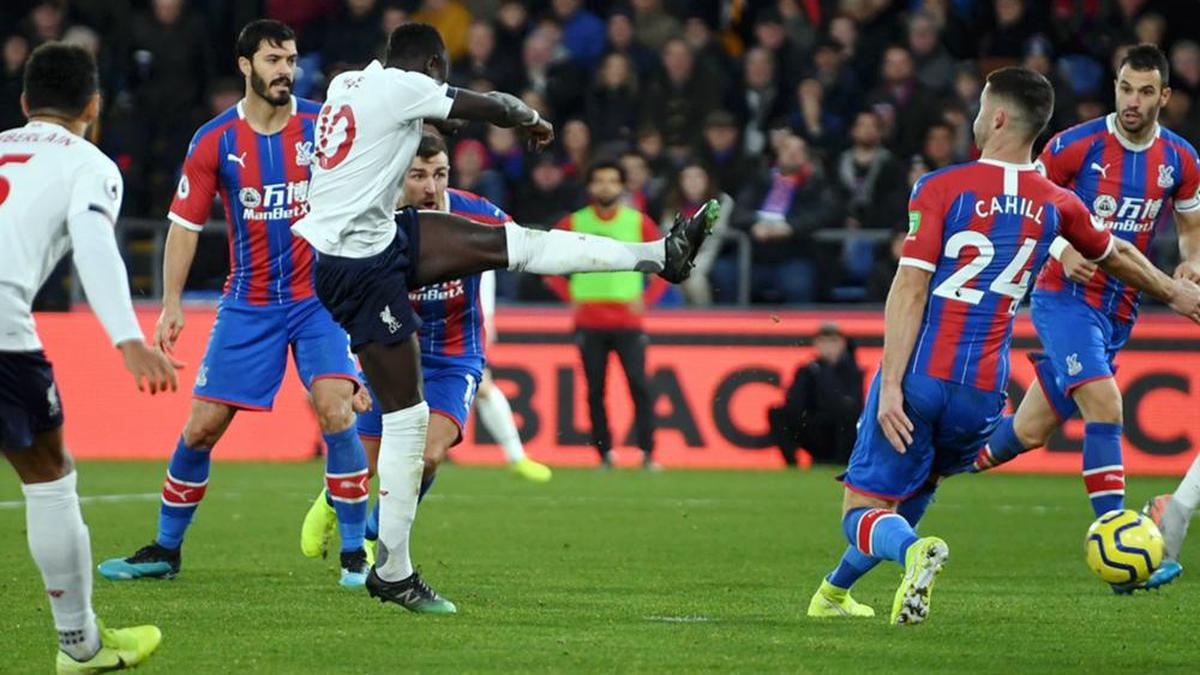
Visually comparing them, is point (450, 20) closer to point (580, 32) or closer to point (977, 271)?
point (580, 32)

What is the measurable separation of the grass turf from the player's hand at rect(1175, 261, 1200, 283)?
142 cm

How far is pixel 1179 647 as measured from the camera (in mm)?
6961

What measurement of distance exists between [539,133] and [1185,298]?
8.93 feet

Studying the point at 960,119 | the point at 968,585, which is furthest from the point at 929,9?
the point at 968,585

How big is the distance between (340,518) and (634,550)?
7.18 ft

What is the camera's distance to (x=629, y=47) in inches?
766

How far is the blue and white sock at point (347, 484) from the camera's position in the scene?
906cm

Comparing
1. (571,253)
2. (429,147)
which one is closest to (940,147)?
(429,147)

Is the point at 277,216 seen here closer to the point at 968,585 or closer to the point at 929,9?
the point at 968,585

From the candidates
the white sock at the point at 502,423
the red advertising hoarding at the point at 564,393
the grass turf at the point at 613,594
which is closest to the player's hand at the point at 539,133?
the grass turf at the point at 613,594

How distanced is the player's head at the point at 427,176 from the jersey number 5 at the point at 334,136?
151 cm

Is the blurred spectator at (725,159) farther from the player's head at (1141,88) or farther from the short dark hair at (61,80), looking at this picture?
the short dark hair at (61,80)

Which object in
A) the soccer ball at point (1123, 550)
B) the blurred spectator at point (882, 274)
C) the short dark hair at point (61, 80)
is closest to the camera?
the short dark hair at point (61, 80)

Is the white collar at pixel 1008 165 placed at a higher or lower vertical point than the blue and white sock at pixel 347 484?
higher
